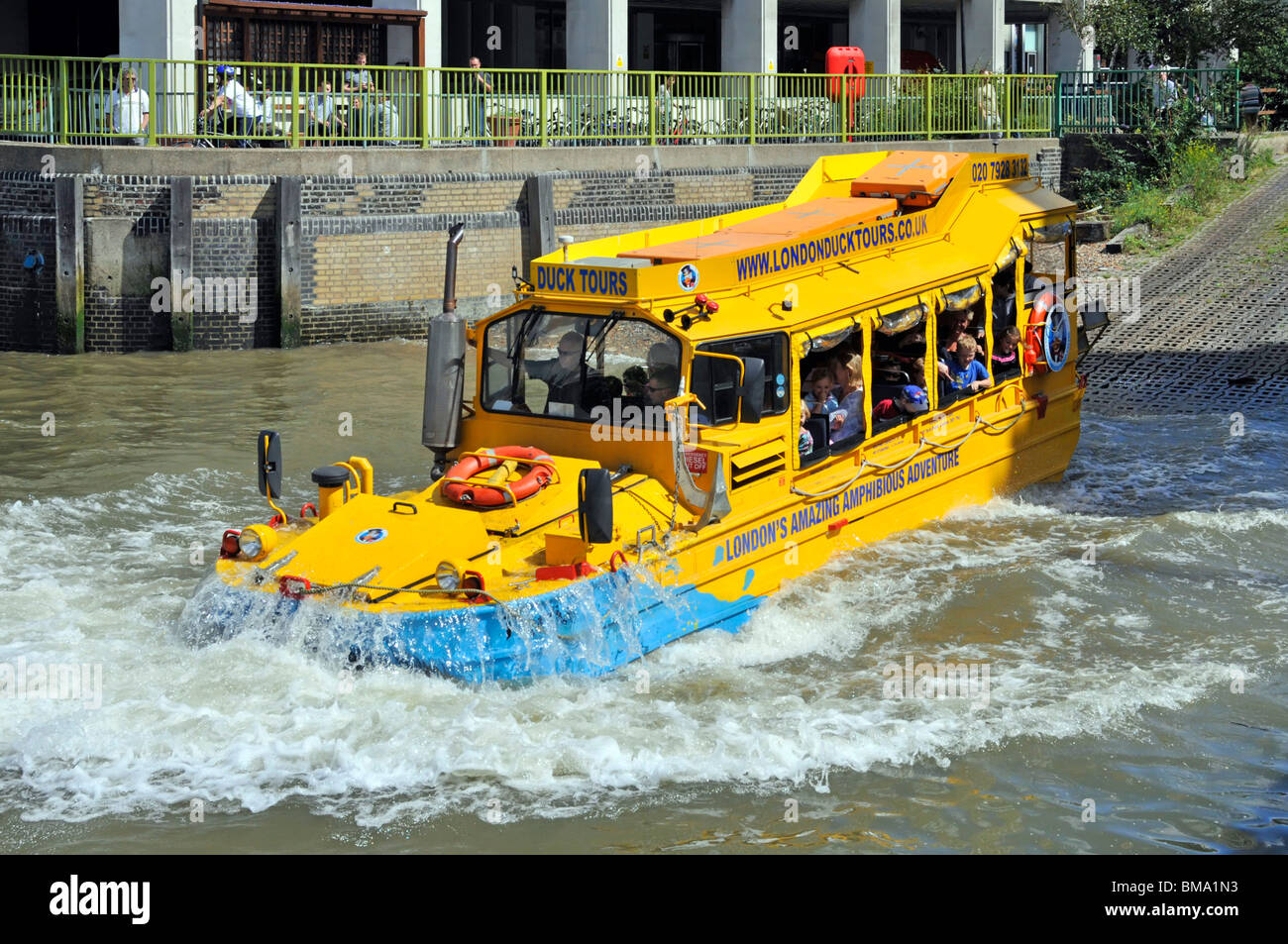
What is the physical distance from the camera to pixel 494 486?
10.4 m

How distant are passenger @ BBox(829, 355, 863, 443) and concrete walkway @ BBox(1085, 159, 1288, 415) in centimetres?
721

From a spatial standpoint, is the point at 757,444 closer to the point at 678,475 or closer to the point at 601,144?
the point at 678,475

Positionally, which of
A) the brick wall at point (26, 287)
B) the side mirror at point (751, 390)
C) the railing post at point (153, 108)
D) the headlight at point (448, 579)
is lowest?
the headlight at point (448, 579)

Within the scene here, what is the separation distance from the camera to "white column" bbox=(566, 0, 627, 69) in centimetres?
3141

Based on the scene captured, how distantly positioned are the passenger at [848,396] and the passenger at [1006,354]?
87.8 inches

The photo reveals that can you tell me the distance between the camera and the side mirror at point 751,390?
35.5ft

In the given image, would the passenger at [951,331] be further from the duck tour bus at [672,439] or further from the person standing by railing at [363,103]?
the person standing by railing at [363,103]

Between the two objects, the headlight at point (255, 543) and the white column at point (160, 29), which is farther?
the white column at point (160, 29)

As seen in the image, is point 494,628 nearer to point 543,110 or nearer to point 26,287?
point 26,287

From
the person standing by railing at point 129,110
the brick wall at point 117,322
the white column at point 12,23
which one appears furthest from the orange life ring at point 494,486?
the white column at point 12,23

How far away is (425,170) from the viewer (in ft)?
76.4

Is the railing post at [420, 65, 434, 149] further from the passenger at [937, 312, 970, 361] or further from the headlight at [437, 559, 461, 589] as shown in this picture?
the headlight at [437, 559, 461, 589]

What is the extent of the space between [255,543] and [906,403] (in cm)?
520

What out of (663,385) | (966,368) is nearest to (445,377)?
(663,385)
